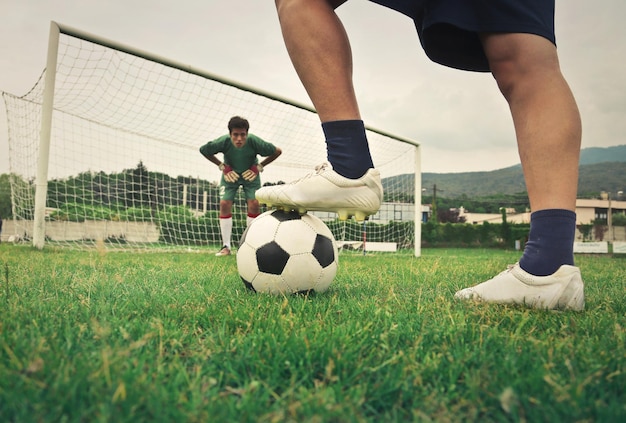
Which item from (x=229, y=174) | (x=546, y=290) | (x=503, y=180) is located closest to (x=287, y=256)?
(x=546, y=290)

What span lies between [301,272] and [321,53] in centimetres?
97

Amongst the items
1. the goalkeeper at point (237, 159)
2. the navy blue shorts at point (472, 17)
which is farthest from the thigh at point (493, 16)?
the goalkeeper at point (237, 159)

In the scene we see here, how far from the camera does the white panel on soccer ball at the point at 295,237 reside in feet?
6.87

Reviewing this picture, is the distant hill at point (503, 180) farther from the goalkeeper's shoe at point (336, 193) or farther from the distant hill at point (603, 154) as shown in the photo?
the goalkeeper's shoe at point (336, 193)

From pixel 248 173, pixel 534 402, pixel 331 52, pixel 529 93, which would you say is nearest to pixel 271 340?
pixel 534 402

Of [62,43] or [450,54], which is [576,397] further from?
[62,43]

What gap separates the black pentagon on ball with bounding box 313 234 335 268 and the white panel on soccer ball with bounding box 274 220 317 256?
0.03 m

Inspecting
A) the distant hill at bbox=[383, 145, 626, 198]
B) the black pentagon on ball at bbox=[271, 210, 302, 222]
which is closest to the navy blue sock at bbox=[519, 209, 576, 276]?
the black pentagon on ball at bbox=[271, 210, 302, 222]

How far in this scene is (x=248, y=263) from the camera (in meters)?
2.12

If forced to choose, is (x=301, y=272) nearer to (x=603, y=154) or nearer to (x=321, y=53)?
(x=321, y=53)

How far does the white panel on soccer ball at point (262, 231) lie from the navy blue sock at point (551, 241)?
114cm

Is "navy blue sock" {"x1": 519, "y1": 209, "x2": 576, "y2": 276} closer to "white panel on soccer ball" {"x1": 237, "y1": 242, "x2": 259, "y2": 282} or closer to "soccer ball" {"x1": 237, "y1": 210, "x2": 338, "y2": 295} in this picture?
"soccer ball" {"x1": 237, "y1": 210, "x2": 338, "y2": 295}

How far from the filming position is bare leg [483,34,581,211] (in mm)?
1606

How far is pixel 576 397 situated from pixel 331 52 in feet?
4.62
